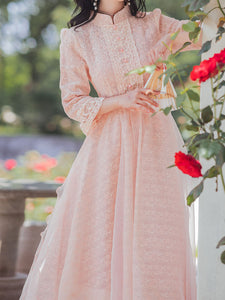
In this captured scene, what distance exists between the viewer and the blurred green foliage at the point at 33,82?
543 inches

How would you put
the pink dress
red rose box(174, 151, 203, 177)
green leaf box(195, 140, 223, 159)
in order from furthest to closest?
1. the pink dress
2. red rose box(174, 151, 203, 177)
3. green leaf box(195, 140, 223, 159)

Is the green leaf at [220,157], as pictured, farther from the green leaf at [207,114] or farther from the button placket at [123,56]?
the button placket at [123,56]

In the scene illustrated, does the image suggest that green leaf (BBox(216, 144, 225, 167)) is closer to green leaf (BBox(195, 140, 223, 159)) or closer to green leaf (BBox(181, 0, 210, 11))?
green leaf (BBox(195, 140, 223, 159))

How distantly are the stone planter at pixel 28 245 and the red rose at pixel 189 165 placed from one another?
8.50ft

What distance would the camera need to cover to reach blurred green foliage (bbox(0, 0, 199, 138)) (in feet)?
45.2

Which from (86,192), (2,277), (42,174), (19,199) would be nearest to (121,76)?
(86,192)

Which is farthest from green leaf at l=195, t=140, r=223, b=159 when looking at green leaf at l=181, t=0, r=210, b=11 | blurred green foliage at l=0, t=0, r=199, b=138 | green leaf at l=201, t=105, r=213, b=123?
blurred green foliage at l=0, t=0, r=199, b=138

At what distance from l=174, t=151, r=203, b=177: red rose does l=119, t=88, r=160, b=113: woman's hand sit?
508 millimetres

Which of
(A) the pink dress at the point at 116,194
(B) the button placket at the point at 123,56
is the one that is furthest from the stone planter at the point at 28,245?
(B) the button placket at the point at 123,56

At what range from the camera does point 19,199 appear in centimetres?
328

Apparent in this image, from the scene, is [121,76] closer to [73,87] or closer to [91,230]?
[73,87]

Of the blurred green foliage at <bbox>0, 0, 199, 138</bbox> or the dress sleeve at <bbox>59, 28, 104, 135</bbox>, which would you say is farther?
the blurred green foliage at <bbox>0, 0, 199, 138</bbox>

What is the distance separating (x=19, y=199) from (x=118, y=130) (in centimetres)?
135

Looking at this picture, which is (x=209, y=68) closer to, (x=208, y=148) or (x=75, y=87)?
(x=208, y=148)
